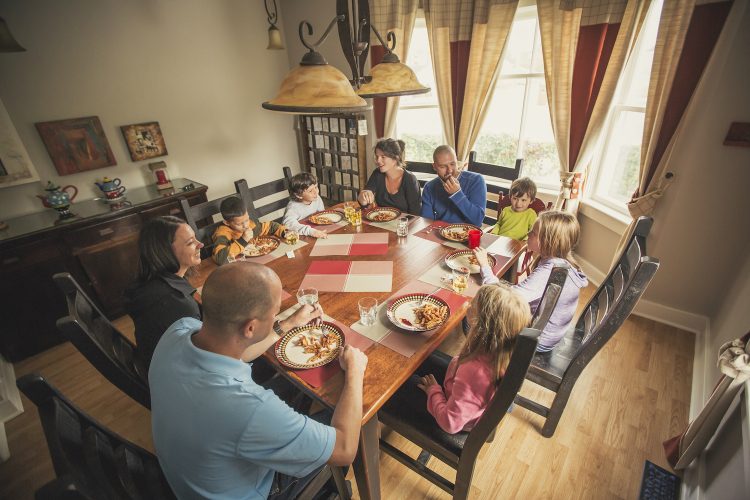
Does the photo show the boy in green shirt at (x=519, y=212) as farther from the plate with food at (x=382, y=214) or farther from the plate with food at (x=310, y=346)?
the plate with food at (x=310, y=346)

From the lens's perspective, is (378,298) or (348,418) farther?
(378,298)

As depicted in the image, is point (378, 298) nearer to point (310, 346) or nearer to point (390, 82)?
point (310, 346)

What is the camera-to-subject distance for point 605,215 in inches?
111

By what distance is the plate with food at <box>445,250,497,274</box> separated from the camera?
1.71 meters

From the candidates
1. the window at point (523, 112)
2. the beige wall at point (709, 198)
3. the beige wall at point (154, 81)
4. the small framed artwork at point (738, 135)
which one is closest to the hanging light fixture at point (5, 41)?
the beige wall at point (154, 81)

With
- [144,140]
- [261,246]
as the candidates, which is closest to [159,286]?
[261,246]

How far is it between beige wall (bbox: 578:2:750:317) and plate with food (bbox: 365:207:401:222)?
6.25ft

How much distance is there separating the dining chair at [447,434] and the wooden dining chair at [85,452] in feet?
2.76

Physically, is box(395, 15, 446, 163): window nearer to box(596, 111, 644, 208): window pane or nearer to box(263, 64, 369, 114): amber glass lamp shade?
box(596, 111, 644, 208): window pane

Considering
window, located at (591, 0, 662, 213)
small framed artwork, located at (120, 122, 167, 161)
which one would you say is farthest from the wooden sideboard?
window, located at (591, 0, 662, 213)

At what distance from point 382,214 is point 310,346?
4.49ft

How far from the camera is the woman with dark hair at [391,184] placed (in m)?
2.63

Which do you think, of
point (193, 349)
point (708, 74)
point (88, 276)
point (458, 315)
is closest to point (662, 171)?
point (708, 74)

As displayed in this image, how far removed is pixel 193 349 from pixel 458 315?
100 cm
